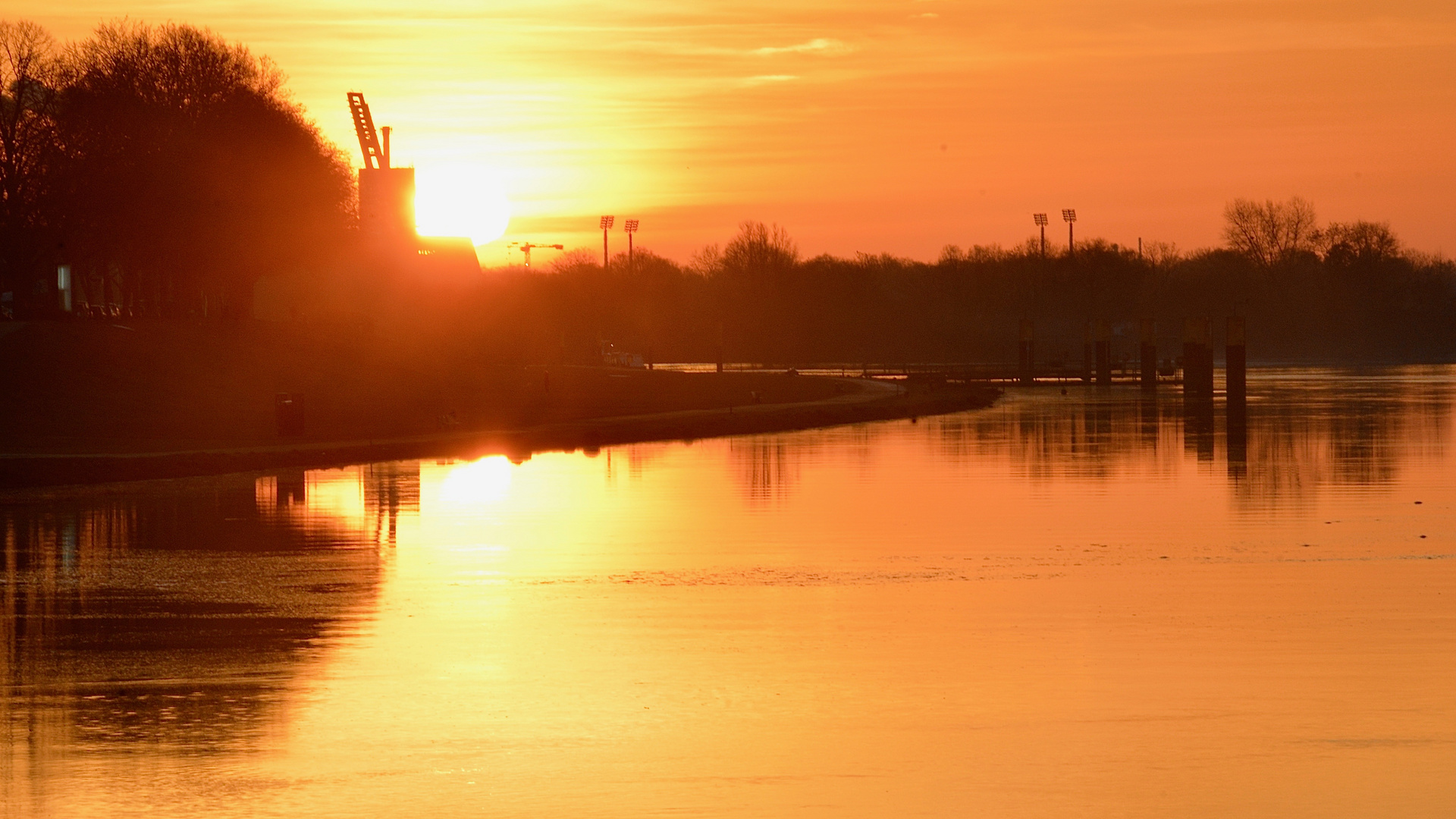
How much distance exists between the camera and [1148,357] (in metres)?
79.8

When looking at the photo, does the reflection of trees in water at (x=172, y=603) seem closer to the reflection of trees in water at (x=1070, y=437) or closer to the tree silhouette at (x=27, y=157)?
the reflection of trees in water at (x=1070, y=437)

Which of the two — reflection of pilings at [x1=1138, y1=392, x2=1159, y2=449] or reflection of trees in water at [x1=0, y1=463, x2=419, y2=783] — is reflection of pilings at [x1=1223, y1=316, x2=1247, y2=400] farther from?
reflection of trees in water at [x1=0, y1=463, x2=419, y2=783]

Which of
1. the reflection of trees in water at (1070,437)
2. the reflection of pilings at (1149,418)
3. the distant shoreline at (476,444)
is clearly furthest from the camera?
the reflection of pilings at (1149,418)

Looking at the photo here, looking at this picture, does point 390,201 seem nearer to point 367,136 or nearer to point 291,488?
point 367,136

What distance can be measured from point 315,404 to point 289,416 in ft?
49.4

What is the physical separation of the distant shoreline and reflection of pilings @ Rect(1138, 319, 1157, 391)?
22708mm

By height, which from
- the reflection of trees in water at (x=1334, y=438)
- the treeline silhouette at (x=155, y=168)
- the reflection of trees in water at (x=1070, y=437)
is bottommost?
the reflection of trees in water at (x=1334, y=438)

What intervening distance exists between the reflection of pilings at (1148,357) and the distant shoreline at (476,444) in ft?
74.5

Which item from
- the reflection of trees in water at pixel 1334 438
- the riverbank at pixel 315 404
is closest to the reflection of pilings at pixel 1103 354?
the riverbank at pixel 315 404

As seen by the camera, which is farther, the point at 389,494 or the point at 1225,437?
the point at 1225,437

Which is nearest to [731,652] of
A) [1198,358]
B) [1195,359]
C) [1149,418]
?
[1149,418]

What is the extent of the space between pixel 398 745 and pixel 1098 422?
3952 cm

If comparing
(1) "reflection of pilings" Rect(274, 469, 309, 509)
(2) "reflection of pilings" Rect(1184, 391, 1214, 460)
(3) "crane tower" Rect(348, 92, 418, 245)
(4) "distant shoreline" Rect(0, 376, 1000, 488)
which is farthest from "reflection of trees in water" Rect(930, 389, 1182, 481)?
(3) "crane tower" Rect(348, 92, 418, 245)

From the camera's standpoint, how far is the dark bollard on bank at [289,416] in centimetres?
3784
